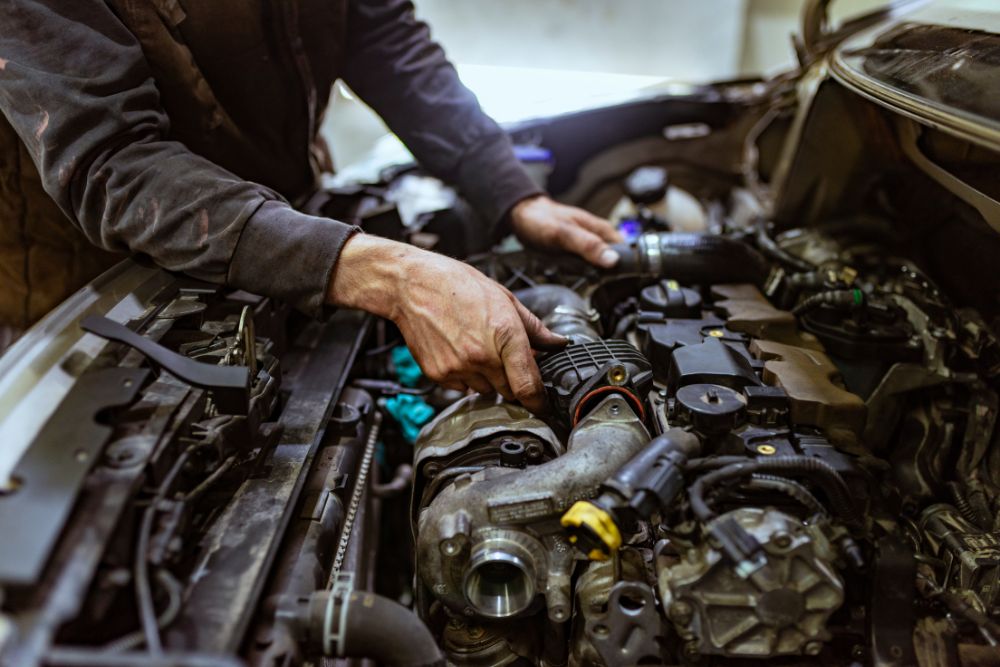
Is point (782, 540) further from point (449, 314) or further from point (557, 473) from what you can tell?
point (449, 314)

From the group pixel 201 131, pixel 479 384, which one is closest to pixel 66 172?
pixel 201 131

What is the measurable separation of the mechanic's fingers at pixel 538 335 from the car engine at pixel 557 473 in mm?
48

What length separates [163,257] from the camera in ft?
4.54

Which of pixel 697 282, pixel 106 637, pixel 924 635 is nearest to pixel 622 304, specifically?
pixel 697 282

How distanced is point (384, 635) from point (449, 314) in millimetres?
583

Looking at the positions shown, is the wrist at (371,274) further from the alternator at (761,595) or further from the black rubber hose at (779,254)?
the black rubber hose at (779,254)

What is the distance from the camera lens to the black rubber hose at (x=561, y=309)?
1.56 metres

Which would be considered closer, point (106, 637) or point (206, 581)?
point (106, 637)

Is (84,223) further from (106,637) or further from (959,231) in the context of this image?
(959,231)

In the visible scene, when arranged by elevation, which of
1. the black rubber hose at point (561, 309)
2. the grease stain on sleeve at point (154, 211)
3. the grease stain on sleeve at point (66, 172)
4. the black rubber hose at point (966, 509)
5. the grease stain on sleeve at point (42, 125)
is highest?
the grease stain on sleeve at point (42, 125)

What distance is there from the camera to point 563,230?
1.93m

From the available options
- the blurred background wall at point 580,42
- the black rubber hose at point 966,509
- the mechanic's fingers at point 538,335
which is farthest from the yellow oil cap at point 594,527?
the blurred background wall at point 580,42

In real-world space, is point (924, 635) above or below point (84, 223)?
below

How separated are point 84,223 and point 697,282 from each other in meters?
1.35
